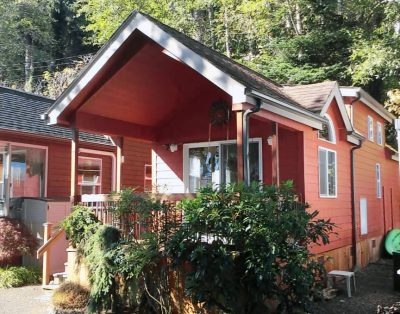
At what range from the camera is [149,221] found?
732 centimetres

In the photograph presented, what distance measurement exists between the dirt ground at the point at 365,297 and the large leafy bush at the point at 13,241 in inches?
279

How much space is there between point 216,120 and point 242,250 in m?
4.71

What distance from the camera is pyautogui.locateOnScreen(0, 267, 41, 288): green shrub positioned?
10.4m

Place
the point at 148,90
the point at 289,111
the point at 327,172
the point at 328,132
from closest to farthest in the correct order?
the point at 289,111
the point at 148,90
the point at 327,172
the point at 328,132

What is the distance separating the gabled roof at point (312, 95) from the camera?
10.6 metres

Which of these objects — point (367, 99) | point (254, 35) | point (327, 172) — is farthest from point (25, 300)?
point (254, 35)

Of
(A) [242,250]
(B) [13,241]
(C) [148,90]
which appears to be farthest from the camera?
(B) [13,241]

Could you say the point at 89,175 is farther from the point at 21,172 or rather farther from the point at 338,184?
the point at 338,184

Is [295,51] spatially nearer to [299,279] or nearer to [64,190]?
[64,190]

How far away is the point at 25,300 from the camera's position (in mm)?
8945

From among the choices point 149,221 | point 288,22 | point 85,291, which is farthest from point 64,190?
point 288,22

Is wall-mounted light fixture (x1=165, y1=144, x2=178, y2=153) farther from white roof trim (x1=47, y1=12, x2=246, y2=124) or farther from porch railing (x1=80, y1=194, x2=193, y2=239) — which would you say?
white roof trim (x1=47, y1=12, x2=246, y2=124)

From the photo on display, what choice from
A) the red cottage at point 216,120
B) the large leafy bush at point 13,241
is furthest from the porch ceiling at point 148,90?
the large leafy bush at point 13,241

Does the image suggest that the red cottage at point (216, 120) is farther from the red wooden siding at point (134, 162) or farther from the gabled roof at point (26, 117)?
the gabled roof at point (26, 117)
